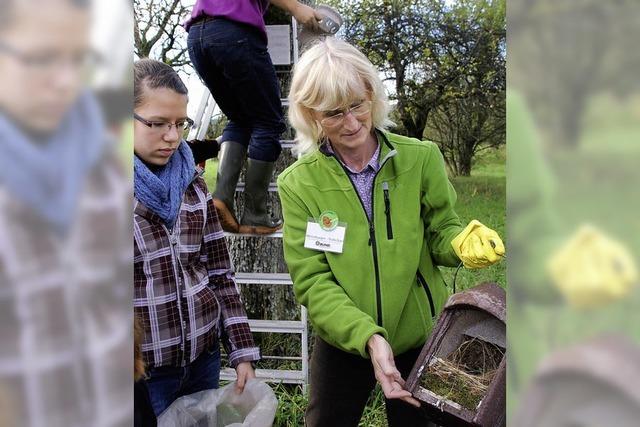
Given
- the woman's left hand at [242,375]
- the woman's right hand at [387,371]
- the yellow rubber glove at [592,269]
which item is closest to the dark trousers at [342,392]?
the woman's left hand at [242,375]

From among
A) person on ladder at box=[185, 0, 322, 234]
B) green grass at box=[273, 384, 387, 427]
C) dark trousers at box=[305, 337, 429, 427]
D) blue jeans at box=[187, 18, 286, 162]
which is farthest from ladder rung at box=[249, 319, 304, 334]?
dark trousers at box=[305, 337, 429, 427]

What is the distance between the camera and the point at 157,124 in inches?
64.3

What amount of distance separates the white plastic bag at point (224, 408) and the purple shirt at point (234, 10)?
133 cm

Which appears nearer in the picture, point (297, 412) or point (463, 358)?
point (463, 358)

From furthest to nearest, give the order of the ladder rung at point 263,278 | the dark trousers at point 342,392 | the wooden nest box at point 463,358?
the ladder rung at point 263,278 → the dark trousers at point 342,392 → the wooden nest box at point 463,358

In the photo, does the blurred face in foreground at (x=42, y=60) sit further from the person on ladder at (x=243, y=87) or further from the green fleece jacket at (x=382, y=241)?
the person on ladder at (x=243, y=87)

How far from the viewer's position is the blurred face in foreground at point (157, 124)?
1630 millimetres

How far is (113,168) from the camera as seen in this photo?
507mm

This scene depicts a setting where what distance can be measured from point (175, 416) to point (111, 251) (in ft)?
4.08

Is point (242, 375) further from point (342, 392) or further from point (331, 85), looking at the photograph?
point (331, 85)

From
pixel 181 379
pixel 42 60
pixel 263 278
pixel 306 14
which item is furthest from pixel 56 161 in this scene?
pixel 263 278

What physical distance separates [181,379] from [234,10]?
135 cm

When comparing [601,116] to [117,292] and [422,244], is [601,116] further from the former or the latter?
[422,244]

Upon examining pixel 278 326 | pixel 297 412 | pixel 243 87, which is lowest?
pixel 297 412
